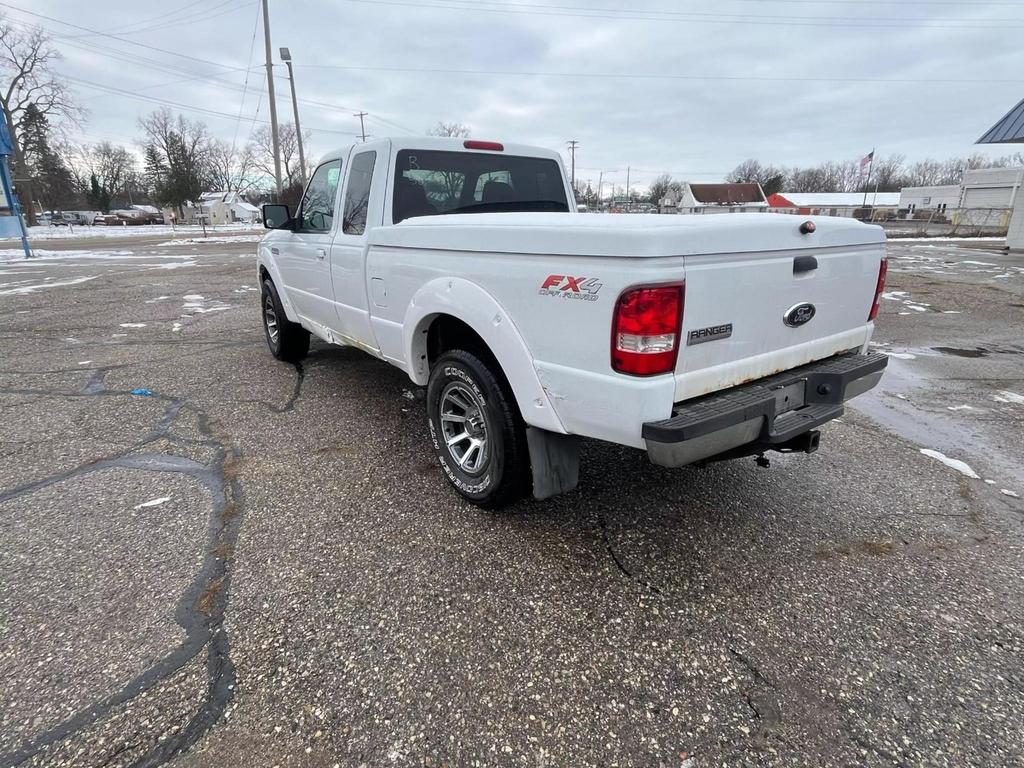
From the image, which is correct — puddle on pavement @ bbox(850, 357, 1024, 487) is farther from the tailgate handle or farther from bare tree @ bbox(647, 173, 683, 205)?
bare tree @ bbox(647, 173, 683, 205)

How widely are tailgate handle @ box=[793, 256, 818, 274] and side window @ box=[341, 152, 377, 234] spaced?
2721mm

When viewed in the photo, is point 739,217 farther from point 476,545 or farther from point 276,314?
point 276,314

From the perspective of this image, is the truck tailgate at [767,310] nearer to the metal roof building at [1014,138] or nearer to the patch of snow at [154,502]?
the patch of snow at [154,502]

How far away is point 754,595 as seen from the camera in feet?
8.37

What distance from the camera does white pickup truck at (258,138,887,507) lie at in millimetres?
2164

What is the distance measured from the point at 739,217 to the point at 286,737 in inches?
106

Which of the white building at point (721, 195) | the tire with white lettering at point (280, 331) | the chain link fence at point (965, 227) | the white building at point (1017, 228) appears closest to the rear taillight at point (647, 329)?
the tire with white lettering at point (280, 331)

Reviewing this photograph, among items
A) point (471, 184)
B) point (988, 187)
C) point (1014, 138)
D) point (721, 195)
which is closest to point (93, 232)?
point (471, 184)

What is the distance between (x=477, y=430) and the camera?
3170mm

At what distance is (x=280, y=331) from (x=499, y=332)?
4.16 meters

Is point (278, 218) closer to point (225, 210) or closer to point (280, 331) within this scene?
point (280, 331)

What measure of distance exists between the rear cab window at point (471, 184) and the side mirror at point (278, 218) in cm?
165

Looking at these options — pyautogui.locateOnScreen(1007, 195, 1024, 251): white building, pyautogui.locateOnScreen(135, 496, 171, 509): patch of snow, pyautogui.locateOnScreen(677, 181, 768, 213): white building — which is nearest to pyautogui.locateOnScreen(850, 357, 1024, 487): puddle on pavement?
pyautogui.locateOnScreen(135, 496, 171, 509): patch of snow

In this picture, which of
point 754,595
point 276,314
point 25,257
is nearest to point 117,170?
point 25,257
